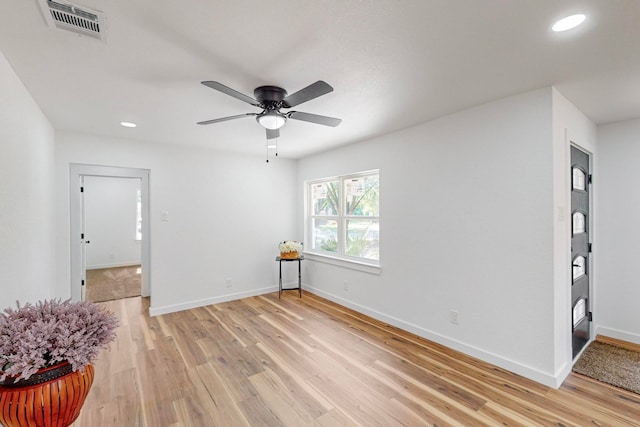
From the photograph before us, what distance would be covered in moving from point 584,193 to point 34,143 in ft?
17.5

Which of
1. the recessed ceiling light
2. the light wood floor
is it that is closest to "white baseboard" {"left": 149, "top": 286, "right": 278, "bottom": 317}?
the light wood floor

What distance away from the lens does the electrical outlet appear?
A: 2.94 meters

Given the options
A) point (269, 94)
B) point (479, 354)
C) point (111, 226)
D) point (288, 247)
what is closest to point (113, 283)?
point (111, 226)

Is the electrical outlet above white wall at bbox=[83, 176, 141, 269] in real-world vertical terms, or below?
below

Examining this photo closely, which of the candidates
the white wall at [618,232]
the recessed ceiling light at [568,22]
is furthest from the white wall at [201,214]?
the white wall at [618,232]

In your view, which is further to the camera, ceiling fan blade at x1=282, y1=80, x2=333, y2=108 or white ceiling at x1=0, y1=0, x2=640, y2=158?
ceiling fan blade at x1=282, y1=80, x2=333, y2=108

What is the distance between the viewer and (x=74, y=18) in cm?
150

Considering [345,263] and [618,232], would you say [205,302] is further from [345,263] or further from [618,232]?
[618,232]

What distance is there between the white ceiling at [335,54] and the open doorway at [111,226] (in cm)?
497

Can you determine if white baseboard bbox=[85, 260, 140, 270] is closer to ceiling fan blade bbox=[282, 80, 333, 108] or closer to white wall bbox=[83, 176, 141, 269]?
white wall bbox=[83, 176, 141, 269]

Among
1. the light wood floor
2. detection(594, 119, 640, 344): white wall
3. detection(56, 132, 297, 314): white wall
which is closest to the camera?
A: the light wood floor

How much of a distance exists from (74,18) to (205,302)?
12.5 feet

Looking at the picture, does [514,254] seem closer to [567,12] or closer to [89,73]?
[567,12]

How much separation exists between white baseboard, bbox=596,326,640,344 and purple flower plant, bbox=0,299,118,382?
4658 mm
